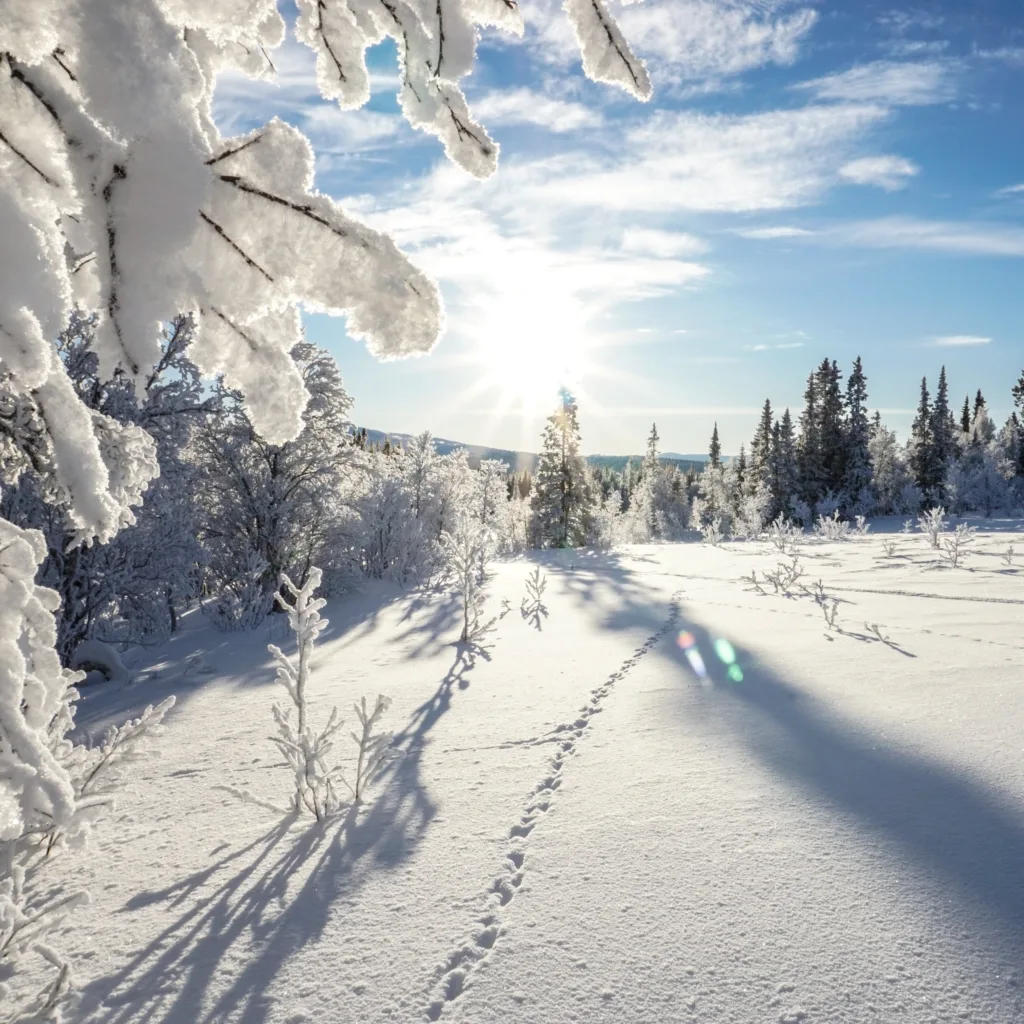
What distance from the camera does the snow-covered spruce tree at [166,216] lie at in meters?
0.76

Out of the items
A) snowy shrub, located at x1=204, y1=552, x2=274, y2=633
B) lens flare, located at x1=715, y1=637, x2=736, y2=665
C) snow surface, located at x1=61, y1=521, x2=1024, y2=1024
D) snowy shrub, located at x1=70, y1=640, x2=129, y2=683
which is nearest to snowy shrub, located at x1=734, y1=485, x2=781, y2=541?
snowy shrub, located at x1=204, y1=552, x2=274, y2=633

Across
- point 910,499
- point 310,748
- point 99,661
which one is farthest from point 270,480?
point 910,499

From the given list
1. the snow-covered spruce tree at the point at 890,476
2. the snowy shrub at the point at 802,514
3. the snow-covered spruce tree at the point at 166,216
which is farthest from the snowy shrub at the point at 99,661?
the snow-covered spruce tree at the point at 890,476

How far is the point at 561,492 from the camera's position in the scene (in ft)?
123

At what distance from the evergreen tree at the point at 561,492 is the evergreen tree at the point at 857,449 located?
17.8 meters

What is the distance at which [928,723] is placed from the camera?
12.9 feet

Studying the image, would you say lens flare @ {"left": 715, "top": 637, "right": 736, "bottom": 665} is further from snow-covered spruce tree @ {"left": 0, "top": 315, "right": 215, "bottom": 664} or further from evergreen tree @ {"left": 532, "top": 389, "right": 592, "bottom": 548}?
evergreen tree @ {"left": 532, "top": 389, "right": 592, "bottom": 548}

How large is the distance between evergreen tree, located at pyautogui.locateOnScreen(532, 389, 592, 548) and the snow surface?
31.3 meters

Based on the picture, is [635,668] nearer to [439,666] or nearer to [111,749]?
[439,666]

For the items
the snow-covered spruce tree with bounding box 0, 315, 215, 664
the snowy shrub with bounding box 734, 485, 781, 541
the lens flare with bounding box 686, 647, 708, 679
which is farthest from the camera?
the snowy shrub with bounding box 734, 485, 781, 541

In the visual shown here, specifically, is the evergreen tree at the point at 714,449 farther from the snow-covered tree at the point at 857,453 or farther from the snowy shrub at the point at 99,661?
the snowy shrub at the point at 99,661

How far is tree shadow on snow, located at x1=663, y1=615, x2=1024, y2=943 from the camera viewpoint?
7.86 feet

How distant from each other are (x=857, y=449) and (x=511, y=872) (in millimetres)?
45508

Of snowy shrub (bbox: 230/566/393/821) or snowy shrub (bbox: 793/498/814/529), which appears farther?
snowy shrub (bbox: 793/498/814/529)
